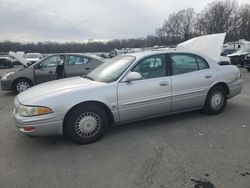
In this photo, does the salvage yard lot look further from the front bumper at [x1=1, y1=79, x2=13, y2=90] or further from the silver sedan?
the front bumper at [x1=1, y1=79, x2=13, y2=90]

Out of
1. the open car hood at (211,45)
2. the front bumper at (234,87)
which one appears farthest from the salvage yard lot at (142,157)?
the open car hood at (211,45)

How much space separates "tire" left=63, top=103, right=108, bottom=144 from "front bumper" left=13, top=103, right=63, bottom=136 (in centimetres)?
17

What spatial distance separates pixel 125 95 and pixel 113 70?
Result: 2.22 ft

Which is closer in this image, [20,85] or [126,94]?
[126,94]

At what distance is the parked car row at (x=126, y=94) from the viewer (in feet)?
13.0

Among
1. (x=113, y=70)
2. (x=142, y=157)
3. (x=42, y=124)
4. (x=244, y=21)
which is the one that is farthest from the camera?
(x=244, y=21)

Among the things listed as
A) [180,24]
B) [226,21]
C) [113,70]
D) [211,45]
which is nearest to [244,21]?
[226,21]

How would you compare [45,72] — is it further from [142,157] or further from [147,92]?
[142,157]

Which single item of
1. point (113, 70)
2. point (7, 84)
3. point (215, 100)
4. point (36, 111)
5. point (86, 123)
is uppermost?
point (113, 70)

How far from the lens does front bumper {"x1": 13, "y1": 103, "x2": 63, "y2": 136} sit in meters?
3.87

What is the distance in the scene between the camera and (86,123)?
4184mm

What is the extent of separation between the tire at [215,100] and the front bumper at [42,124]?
3094 millimetres

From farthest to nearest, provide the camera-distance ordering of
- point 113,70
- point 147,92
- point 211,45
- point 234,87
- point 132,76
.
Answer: point 211,45 < point 234,87 < point 113,70 < point 147,92 < point 132,76

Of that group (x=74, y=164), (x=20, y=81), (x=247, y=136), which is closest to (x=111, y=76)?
(x=74, y=164)
